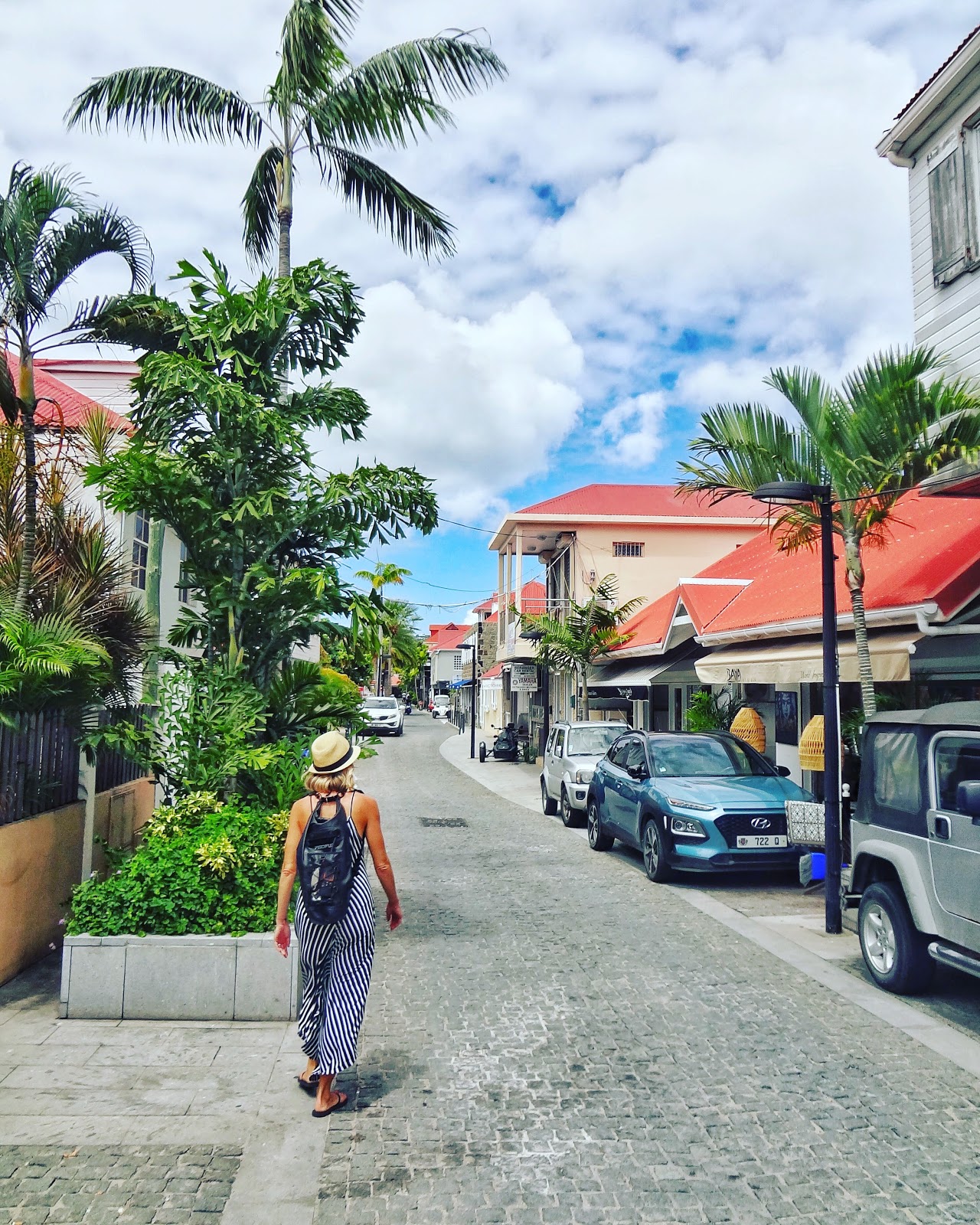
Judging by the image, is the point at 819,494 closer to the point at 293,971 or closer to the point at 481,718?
the point at 293,971

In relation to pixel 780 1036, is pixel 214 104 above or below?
above

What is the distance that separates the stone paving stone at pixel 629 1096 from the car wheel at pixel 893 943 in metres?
0.43

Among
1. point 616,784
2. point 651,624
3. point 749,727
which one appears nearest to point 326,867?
point 616,784

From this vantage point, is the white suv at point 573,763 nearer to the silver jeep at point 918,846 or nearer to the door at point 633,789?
the door at point 633,789

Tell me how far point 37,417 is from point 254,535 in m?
3.90

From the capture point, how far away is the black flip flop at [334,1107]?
4562mm

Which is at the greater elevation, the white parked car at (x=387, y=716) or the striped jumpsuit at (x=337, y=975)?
the white parked car at (x=387, y=716)

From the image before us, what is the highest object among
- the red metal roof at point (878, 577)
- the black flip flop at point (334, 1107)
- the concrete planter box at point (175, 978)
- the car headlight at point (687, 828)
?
the red metal roof at point (878, 577)

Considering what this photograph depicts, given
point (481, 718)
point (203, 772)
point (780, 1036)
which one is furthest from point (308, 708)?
point (481, 718)

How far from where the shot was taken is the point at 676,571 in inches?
1159

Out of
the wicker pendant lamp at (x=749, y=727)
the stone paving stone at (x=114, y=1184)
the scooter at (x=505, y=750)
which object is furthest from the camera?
the scooter at (x=505, y=750)

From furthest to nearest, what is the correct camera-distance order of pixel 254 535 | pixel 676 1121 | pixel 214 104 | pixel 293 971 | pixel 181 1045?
1. pixel 214 104
2. pixel 254 535
3. pixel 293 971
4. pixel 181 1045
5. pixel 676 1121

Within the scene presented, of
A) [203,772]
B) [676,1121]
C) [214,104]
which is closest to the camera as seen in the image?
[676,1121]

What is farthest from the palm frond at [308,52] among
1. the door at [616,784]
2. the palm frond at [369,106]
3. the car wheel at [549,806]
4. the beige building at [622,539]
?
the beige building at [622,539]
